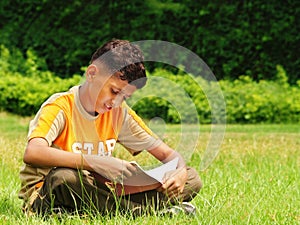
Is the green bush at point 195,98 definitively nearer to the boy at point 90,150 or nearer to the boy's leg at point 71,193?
the boy at point 90,150

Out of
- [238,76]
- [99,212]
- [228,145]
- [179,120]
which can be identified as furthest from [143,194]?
[238,76]

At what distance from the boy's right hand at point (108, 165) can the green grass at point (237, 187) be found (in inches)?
9.2

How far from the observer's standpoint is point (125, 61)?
3693 millimetres

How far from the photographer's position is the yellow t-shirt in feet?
11.9

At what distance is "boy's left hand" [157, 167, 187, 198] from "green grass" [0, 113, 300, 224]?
17 cm

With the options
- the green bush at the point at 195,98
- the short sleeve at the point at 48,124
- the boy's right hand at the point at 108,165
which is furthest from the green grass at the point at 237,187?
the green bush at the point at 195,98

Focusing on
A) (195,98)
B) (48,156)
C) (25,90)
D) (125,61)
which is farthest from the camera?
(25,90)

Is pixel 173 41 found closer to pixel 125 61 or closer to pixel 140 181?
pixel 125 61

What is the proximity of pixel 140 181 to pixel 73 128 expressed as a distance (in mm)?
472

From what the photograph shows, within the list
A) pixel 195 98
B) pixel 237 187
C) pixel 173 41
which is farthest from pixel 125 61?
pixel 173 41

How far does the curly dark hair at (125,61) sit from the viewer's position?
3.67m

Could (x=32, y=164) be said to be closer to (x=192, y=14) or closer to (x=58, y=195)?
(x=58, y=195)

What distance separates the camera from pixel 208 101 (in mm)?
10633

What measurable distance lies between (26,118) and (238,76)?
3.81 metres
